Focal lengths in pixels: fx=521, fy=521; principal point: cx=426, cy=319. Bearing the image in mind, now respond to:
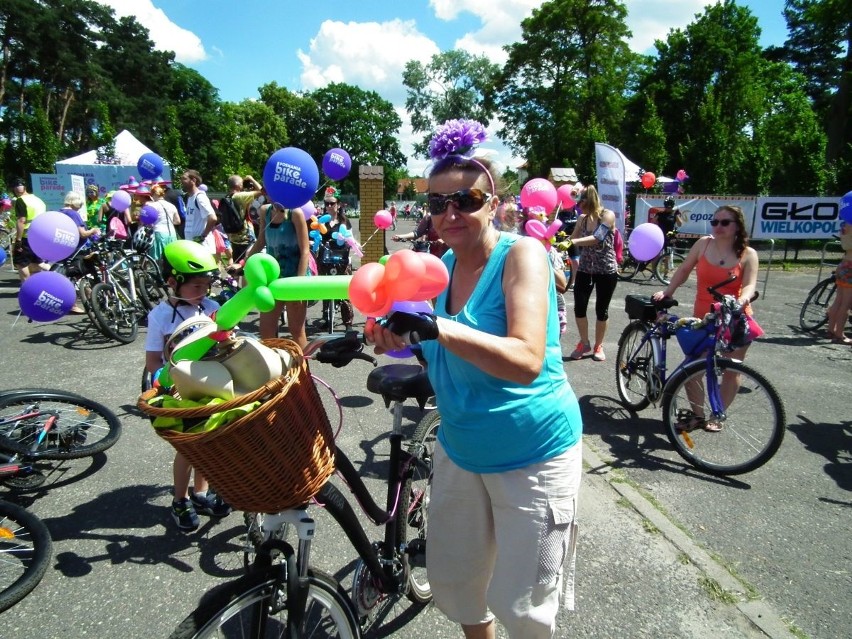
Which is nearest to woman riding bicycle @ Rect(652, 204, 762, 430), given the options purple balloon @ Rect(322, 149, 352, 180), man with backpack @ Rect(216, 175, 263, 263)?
purple balloon @ Rect(322, 149, 352, 180)

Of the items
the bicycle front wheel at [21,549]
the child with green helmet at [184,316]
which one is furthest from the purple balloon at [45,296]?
the bicycle front wheel at [21,549]

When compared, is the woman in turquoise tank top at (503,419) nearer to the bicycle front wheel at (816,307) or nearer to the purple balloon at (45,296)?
the purple balloon at (45,296)

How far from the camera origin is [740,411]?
3.93 metres

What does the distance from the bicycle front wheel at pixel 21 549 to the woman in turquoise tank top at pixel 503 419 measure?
7.20 ft

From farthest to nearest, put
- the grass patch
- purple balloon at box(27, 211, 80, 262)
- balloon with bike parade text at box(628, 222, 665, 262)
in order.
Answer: balloon with bike parade text at box(628, 222, 665, 262) < purple balloon at box(27, 211, 80, 262) < the grass patch

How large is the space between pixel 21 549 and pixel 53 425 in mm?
1120

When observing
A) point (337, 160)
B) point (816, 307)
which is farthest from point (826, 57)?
point (337, 160)

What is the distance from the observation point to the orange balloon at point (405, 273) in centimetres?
122

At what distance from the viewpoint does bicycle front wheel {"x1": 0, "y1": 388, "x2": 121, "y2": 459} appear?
338cm

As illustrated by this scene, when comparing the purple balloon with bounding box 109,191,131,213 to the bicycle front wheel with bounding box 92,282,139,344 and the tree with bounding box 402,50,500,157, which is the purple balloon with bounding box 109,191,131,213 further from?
the tree with bounding box 402,50,500,157

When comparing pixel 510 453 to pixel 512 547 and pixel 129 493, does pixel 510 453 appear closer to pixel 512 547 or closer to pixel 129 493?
pixel 512 547

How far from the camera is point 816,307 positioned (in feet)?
26.8

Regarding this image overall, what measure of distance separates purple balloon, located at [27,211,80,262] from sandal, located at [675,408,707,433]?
14.9 feet

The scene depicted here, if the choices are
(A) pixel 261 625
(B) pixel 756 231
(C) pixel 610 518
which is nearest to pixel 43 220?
(A) pixel 261 625
